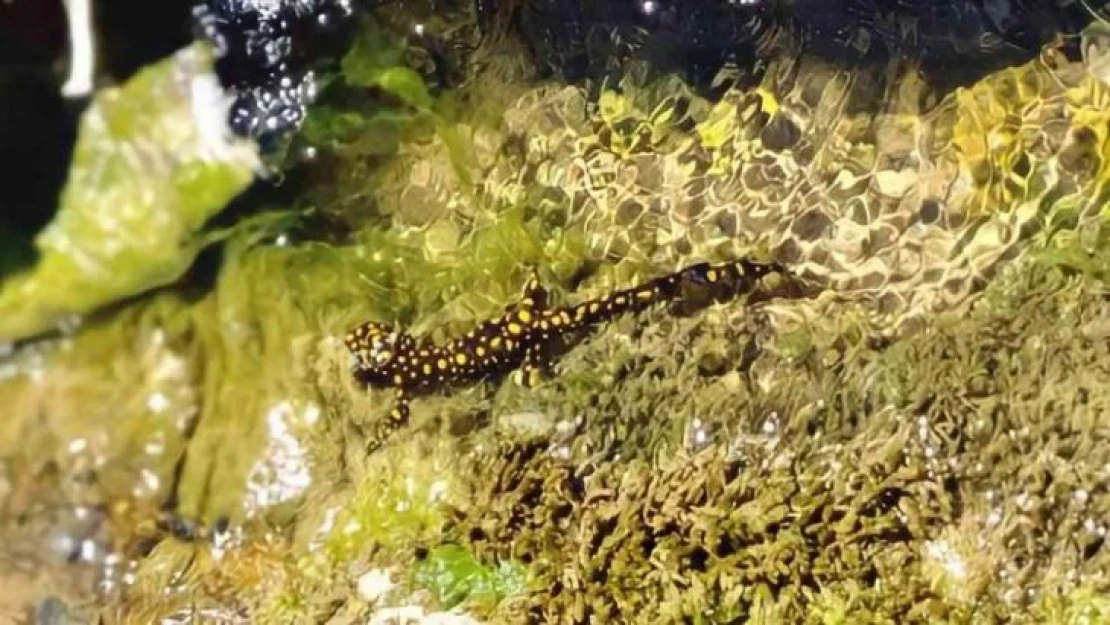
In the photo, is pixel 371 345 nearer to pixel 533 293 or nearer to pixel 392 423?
pixel 392 423

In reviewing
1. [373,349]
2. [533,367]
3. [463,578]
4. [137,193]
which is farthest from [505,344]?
[137,193]

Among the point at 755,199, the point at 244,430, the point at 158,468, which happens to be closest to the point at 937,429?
the point at 755,199

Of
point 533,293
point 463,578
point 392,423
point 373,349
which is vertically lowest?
point 463,578

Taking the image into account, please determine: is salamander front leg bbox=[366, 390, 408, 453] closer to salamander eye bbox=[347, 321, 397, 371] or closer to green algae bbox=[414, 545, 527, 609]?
salamander eye bbox=[347, 321, 397, 371]

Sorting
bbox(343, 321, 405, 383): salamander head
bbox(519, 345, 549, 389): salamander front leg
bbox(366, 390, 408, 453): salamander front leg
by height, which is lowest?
bbox(366, 390, 408, 453): salamander front leg

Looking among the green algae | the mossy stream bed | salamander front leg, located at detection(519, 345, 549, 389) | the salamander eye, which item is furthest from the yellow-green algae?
the green algae

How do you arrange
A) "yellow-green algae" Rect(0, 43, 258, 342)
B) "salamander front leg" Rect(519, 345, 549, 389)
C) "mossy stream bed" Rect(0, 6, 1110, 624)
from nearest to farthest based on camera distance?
"mossy stream bed" Rect(0, 6, 1110, 624)
"salamander front leg" Rect(519, 345, 549, 389)
"yellow-green algae" Rect(0, 43, 258, 342)

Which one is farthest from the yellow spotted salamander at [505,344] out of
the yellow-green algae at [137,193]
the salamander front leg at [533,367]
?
the yellow-green algae at [137,193]
